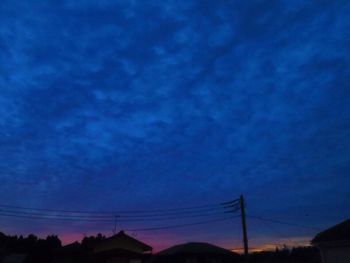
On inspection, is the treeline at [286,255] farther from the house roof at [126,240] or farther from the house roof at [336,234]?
the house roof at [336,234]

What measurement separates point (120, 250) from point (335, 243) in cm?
2503

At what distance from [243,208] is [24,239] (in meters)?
62.5

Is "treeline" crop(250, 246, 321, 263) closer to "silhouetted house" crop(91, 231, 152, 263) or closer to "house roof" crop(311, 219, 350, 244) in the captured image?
"silhouetted house" crop(91, 231, 152, 263)

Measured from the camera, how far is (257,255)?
230 feet

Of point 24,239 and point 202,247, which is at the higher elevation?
point 24,239

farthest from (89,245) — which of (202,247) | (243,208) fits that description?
(243,208)

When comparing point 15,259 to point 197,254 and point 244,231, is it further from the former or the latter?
point 244,231

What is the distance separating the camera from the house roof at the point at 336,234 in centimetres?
2669

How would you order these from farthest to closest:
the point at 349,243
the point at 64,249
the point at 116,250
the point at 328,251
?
the point at 64,249
the point at 116,250
the point at 328,251
the point at 349,243

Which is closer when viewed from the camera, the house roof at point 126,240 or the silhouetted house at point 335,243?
the silhouetted house at point 335,243

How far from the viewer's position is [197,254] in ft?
148

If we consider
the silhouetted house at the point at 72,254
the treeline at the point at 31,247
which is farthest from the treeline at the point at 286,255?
the treeline at the point at 31,247

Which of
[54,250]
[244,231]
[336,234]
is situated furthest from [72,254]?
[336,234]

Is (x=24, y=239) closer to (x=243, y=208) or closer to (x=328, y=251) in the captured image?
(x=243, y=208)
